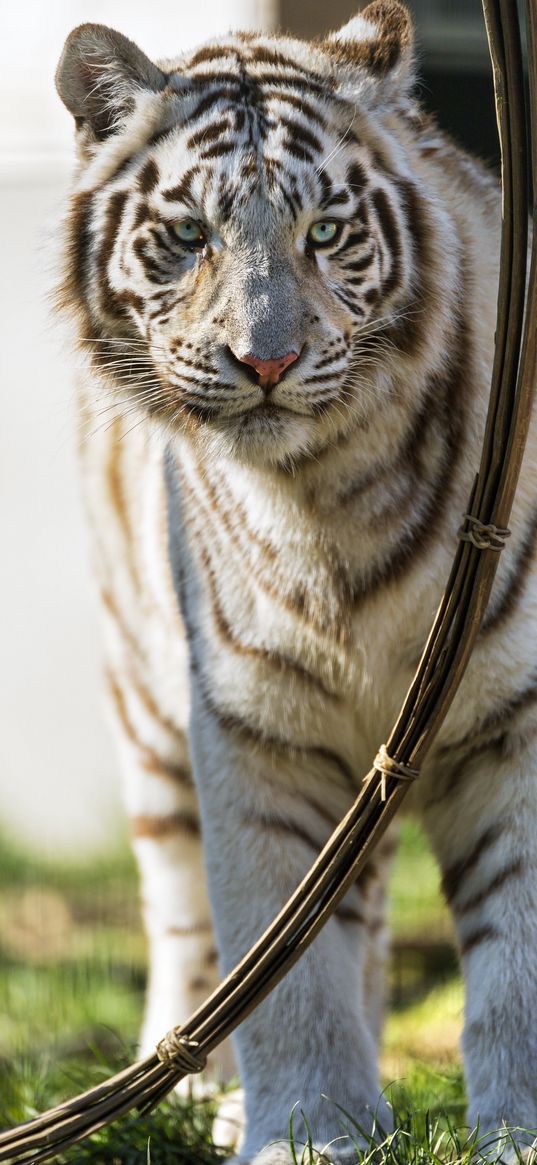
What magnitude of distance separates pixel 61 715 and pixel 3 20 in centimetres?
195

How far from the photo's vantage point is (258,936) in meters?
2.09

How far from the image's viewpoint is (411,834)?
386 centimetres

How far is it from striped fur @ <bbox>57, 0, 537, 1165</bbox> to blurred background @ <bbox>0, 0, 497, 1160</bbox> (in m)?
0.65

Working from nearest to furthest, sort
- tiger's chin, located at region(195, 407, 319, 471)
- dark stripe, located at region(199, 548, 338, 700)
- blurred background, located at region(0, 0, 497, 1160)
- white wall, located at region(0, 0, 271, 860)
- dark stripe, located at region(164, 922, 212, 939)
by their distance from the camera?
1. tiger's chin, located at region(195, 407, 319, 471)
2. dark stripe, located at region(199, 548, 338, 700)
3. blurred background, located at region(0, 0, 497, 1160)
4. dark stripe, located at region(164, 922, 212, 939)
5. white wall, located at region(0, 0, 271, 860)

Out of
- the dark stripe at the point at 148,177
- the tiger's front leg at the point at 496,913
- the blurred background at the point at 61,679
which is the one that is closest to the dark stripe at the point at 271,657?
the tiger's front leg at the point at 496,913

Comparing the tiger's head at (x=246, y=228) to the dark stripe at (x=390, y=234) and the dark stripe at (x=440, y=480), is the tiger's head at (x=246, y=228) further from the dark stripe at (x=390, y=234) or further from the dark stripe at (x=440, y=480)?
the dark stripe at (x=440, y=480)

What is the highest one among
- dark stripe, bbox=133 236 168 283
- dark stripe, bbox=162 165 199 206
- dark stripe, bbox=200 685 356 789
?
dark stripe, bbox=162 165 199 206

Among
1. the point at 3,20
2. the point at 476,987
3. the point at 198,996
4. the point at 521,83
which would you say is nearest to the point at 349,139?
the point at 521,83

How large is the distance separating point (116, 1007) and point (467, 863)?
1.64 m

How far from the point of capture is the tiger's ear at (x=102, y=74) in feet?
6.22

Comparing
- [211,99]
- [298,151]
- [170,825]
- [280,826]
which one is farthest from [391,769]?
[170,825]

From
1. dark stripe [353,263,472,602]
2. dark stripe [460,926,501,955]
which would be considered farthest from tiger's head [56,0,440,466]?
dark stripe [460,926,501,955]

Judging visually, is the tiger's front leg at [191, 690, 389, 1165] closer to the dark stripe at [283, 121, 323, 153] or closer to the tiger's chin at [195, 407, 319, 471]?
the tiger's chin at [195, 407, 319, 471]

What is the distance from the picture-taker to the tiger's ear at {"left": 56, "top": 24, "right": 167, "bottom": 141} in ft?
6.22
